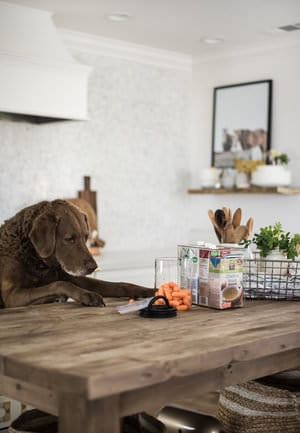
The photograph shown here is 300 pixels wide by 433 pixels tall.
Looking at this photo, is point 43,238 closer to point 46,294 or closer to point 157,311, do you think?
point 46,294

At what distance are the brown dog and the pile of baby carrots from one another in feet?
0.68

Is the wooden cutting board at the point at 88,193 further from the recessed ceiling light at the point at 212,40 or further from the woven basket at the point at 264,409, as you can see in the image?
the woven basket at the point at 264,409

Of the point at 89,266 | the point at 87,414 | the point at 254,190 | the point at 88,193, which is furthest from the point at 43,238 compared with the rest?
the point at 254,190

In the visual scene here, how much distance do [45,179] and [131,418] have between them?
3056mm

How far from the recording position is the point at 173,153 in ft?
19.7

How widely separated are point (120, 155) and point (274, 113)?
1249 mm

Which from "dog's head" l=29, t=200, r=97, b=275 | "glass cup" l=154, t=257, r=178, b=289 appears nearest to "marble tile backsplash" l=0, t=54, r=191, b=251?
"dog's head" l=29, t=200, r=97, b=275

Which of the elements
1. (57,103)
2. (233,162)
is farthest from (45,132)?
(233,162)

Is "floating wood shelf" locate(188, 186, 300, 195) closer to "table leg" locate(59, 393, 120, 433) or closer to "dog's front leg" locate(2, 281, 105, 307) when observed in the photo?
"dog's front leg" locate(2, 281, 105, 307)

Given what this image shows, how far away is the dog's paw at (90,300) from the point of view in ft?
7.23

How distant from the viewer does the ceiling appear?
4266mm

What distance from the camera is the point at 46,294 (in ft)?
7.29

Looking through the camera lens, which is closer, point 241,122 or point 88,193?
point 88,193

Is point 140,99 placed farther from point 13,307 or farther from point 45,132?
point 13,307
